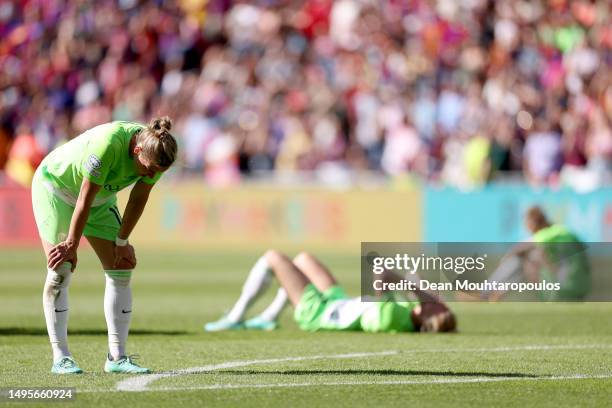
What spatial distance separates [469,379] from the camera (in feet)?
30.3

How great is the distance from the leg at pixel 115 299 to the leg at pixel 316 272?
3.37 meters

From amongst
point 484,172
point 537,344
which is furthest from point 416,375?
point 484,172

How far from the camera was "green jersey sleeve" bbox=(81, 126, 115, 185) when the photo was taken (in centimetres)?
883

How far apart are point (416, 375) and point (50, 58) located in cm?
2192

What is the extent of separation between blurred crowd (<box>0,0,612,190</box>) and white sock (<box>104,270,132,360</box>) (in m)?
16.3

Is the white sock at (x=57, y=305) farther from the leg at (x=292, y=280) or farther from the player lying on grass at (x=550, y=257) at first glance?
the player lying on grass at (x=550, y=257)

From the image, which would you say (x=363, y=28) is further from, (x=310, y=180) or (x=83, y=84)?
(x=83, y=84)

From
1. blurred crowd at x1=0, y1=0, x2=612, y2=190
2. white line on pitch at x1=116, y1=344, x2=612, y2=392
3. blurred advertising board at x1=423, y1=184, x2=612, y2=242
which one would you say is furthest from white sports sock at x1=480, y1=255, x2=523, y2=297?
blurred crowd at x1=0, y1=0, x2=612, y2=190

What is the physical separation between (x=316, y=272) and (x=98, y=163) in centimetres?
416

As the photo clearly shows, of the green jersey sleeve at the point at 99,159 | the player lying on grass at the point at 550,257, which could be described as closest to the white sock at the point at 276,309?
the player lying on grass at the point at 550,257

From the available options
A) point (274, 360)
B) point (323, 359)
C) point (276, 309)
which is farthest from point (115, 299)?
point (276, 309)

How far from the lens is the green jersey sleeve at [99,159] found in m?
8.83

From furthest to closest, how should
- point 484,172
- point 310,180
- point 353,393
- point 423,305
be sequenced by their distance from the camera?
1. point 310,180
2. point 484,172
3. point 423,305
4. point 353,393

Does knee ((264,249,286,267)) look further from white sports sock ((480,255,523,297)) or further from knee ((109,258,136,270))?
knee ((109,258,136,270))
